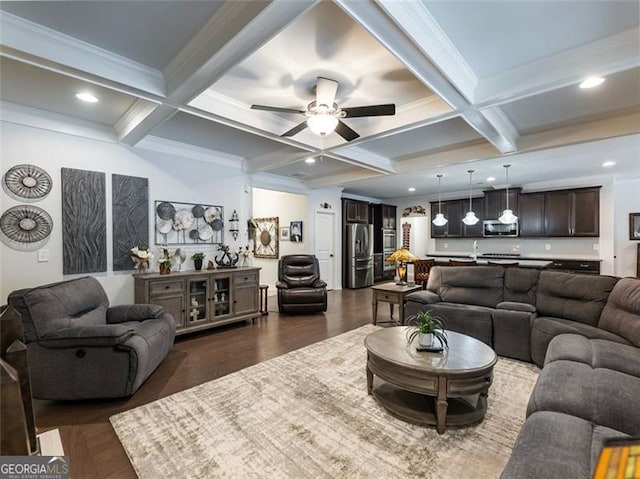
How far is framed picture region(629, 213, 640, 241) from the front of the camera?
626cm

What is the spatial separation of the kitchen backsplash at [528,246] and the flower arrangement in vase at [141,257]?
7.20m

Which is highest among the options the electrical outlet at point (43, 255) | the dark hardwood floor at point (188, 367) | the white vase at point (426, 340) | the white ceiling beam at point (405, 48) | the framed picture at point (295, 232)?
the white ceiling beam at point (405, 48)

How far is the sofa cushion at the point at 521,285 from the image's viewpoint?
3602mm

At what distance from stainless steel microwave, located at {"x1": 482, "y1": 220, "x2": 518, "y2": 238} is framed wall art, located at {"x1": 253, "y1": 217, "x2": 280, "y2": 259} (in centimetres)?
527

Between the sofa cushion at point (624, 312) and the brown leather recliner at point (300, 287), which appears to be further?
the brown leather recliner at point (300, 287)

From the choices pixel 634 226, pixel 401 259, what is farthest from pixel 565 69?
pixel 634 226

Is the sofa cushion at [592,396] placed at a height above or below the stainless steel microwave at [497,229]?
below

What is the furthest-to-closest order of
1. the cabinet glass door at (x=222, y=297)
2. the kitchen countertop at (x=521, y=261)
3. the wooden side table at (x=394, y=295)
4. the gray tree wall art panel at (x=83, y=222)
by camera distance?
the kitchen countertop at (x=521, y=261), the cabinet glass door at (x=222, y=297), the wooden side table at (x=394, y=295), the gray tree wall art panel at (x=83, y=222)

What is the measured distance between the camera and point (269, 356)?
11.2 ft

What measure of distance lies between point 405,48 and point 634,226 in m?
7.59

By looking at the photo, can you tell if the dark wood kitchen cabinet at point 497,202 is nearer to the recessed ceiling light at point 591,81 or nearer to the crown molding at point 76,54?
the recessed ceiling light at point 591,81

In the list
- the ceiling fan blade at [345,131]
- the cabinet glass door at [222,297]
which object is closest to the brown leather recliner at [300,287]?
A: the cabinet glass door at [222,297]

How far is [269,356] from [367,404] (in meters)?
1.40

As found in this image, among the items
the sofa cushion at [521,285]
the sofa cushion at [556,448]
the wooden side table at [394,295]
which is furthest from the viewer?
the wooden side table at [394,295]
